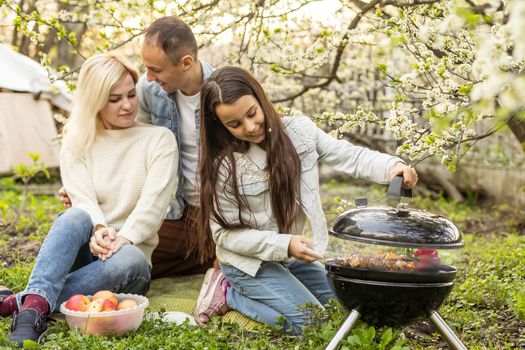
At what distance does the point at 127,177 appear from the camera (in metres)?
3.96

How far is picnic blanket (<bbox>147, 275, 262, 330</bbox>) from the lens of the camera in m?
3.57

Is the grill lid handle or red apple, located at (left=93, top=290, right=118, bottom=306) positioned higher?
the grill lid handle

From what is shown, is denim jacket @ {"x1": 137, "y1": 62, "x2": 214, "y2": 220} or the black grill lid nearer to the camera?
the black grill lid

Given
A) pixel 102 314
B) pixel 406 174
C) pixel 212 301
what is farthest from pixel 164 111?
pixel 406 174

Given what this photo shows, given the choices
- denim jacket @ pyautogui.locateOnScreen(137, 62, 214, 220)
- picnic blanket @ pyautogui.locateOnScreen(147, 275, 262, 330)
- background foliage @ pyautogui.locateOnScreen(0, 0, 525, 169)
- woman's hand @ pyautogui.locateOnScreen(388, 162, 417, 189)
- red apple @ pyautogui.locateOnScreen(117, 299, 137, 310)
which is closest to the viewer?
background foliage @ pyautogui.locateOnScreen(0, 0, 525, 169)

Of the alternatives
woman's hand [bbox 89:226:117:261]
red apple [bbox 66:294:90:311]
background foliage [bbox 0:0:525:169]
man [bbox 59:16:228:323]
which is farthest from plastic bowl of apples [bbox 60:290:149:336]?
background foliage [bbox 0:0:525:169]

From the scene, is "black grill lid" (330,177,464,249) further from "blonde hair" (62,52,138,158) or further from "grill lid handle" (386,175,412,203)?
"blonde hair" (62,52,138,158)

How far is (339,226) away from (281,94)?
666 centimetres

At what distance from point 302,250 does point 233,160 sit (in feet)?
2.02

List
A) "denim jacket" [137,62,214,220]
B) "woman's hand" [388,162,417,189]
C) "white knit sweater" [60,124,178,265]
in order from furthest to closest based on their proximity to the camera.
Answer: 1. "denim jacket" [137,62,214,220]
2. "white knit sweater" [60,124,178,265]
3. "woman's hand" [388,162,417,189]

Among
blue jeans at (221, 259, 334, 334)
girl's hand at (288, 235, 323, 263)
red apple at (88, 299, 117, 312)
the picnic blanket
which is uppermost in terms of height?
girl's hand at (288, 235, 323, 263)

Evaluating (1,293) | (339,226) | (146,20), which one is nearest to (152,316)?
(1,293)

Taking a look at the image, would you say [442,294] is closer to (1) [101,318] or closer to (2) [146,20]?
(1) [101,318]

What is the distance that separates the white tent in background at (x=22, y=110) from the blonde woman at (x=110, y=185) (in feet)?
16.8
